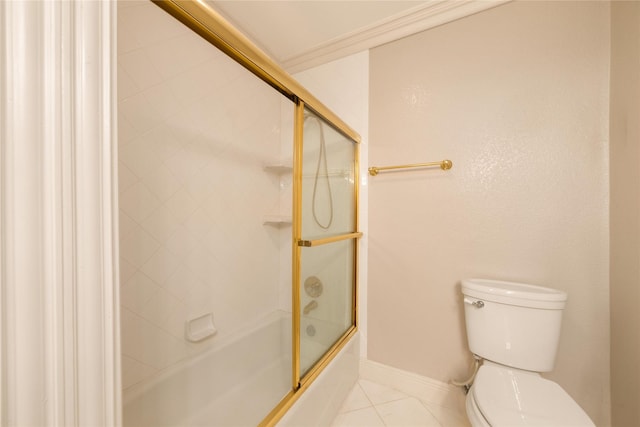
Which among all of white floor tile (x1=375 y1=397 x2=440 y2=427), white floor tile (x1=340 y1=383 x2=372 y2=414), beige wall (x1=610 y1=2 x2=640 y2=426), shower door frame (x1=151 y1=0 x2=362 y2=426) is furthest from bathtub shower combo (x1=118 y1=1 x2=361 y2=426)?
beige wall (x1=610 y1=2 x2=640 y2=426)

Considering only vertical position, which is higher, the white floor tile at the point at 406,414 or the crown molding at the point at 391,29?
the crown molding at the point at 391,29

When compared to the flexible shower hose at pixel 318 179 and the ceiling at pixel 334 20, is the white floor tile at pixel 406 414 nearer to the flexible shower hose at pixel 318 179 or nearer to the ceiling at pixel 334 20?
the flexible shower hose at pixel 318 179

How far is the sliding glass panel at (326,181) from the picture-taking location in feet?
3.73

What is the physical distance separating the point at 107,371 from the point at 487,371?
50.6 inches

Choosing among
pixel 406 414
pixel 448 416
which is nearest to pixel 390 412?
pixel 406 414

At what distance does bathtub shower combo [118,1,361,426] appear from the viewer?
1.02 metres

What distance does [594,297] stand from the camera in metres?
1.08

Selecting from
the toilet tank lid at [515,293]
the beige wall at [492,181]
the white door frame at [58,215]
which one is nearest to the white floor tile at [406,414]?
the beige wall at [492,181]

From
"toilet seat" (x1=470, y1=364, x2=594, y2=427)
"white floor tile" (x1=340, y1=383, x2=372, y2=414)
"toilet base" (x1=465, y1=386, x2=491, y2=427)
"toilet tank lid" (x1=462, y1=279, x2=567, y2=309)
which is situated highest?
"toilet tank lid" (x1=462, y1=279, x2=567, y2=309)

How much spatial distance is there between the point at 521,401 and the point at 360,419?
736mm

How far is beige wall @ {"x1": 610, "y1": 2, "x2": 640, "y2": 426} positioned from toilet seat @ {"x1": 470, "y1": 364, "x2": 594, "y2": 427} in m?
0.32

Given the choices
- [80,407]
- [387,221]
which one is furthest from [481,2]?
[80,407]

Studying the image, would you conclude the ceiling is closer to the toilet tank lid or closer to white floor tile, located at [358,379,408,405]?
the toilet tank lid

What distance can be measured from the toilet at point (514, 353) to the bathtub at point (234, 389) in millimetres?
617
